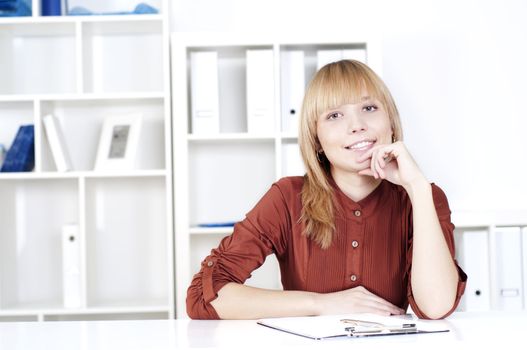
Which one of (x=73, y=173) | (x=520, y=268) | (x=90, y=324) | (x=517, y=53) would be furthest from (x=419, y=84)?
(x=90, y=324)

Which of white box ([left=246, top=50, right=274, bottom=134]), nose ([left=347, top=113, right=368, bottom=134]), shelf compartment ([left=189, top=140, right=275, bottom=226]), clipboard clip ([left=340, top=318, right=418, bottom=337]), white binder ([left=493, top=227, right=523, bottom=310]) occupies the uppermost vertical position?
white box ([left=246, top=50, right=274, bottom=134])

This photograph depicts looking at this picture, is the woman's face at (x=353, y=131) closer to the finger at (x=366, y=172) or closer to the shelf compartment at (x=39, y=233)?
the finger at (x=366, y=172)

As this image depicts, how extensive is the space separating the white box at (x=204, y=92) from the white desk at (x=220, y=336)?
1765 millimetres

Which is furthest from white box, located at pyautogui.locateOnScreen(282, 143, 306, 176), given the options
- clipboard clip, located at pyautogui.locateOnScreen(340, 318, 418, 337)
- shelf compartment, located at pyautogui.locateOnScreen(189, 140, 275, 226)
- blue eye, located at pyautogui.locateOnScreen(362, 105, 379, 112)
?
clipboard clip, located at pyautogui.locateOnScreen(340, 318, 418, 337)

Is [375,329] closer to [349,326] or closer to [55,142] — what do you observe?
[349,326]

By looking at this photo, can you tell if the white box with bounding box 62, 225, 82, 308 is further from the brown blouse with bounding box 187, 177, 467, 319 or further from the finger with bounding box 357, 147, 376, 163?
the finger with bounding box 357, 147, 376, 163

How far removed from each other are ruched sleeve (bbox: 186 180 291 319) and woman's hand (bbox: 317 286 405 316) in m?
0.24

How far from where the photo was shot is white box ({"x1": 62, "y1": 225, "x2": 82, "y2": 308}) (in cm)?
339

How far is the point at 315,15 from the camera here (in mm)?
3672

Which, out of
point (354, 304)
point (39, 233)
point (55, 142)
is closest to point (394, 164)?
point (354, 304)

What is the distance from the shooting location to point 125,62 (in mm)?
3680

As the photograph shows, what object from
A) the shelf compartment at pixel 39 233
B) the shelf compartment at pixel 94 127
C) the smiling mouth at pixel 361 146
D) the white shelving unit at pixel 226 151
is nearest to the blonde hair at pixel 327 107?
the smiling mouth at pixel 361 146

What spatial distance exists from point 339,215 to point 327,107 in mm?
272

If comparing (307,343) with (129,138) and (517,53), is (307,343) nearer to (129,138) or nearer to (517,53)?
A: (129,138)
